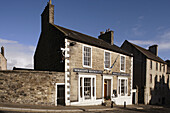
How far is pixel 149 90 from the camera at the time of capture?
24969 mm

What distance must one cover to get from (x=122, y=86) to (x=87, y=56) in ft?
24.6

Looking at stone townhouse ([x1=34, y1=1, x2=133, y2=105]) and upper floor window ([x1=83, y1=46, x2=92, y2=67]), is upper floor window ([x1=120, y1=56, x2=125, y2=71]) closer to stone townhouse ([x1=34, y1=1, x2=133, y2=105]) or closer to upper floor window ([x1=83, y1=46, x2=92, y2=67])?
stone townhouse ([x1=34, y1=1, x2=133, y2=105])

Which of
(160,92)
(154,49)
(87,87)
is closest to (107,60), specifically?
(87,87)

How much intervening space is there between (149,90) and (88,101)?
17659mm

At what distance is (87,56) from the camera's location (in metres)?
13.4

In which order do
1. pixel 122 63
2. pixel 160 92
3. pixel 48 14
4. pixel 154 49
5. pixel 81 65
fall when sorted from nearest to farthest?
pixel 81 65, pixel 48 14, pixel 122 63, pixel 160 92, pixel 154 49

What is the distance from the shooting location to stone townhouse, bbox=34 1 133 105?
11711 millimetres

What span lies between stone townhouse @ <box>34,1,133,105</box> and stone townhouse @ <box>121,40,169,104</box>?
23.9 ft

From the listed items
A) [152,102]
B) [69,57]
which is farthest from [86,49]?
[152,102]

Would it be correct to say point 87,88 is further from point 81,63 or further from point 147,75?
point 147,75

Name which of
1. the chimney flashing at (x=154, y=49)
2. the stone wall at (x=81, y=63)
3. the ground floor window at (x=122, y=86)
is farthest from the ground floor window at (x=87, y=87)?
the chimney flashing at (x=154, y=49)

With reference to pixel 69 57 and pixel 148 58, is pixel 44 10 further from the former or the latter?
pixel 148 58

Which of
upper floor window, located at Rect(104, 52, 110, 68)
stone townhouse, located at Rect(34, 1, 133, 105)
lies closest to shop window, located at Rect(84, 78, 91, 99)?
stone townhouse, located at Rect(34, 1, 133, 105)

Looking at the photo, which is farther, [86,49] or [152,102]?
[152,102]
